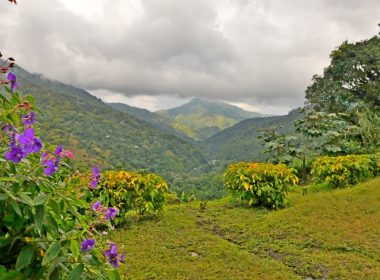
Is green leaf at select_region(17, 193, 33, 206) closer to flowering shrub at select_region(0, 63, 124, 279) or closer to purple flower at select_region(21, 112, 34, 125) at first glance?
flowering shrub at select_region(0, 63, 124, 279)

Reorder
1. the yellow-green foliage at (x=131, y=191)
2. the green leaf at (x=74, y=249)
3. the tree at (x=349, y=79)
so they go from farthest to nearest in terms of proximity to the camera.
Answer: the tree at (x=349, y=79)
the yellow-green foliage at (x=131, y=191)
the green leaf at (x=74, y=249)

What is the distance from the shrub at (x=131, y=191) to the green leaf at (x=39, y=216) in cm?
781

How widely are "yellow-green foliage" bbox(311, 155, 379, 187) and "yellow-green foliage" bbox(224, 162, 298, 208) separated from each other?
1586 millimetres

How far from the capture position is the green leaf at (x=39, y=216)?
1.67 meters

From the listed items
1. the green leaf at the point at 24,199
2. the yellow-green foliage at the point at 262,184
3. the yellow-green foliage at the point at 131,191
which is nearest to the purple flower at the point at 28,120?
the green leaf at the point at 24,199

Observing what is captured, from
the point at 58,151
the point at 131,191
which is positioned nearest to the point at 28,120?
the point at 58,151

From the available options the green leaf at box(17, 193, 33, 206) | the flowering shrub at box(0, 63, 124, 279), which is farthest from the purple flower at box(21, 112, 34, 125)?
the green leaf at box(17, 193, 33, 206)

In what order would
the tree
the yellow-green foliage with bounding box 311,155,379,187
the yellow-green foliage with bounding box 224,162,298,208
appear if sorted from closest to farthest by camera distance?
the yellow-green foliage with bounding box 224,162,298,208, the yellow-green foliage with bounding box 311,155,379,187, the tree

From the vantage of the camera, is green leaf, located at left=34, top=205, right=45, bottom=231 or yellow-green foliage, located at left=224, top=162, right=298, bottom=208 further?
yellow-green foliage, located at left=224, top=162, right=298, bottom=208

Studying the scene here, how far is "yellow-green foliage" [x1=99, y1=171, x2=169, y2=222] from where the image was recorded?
9.67 m

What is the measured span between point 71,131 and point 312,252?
558 ft

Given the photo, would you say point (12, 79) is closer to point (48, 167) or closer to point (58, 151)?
point (58, 151)

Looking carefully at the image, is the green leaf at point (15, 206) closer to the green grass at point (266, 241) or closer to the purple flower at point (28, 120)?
the purple flower at point (28, 120)

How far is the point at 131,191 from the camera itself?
9.99 metres
